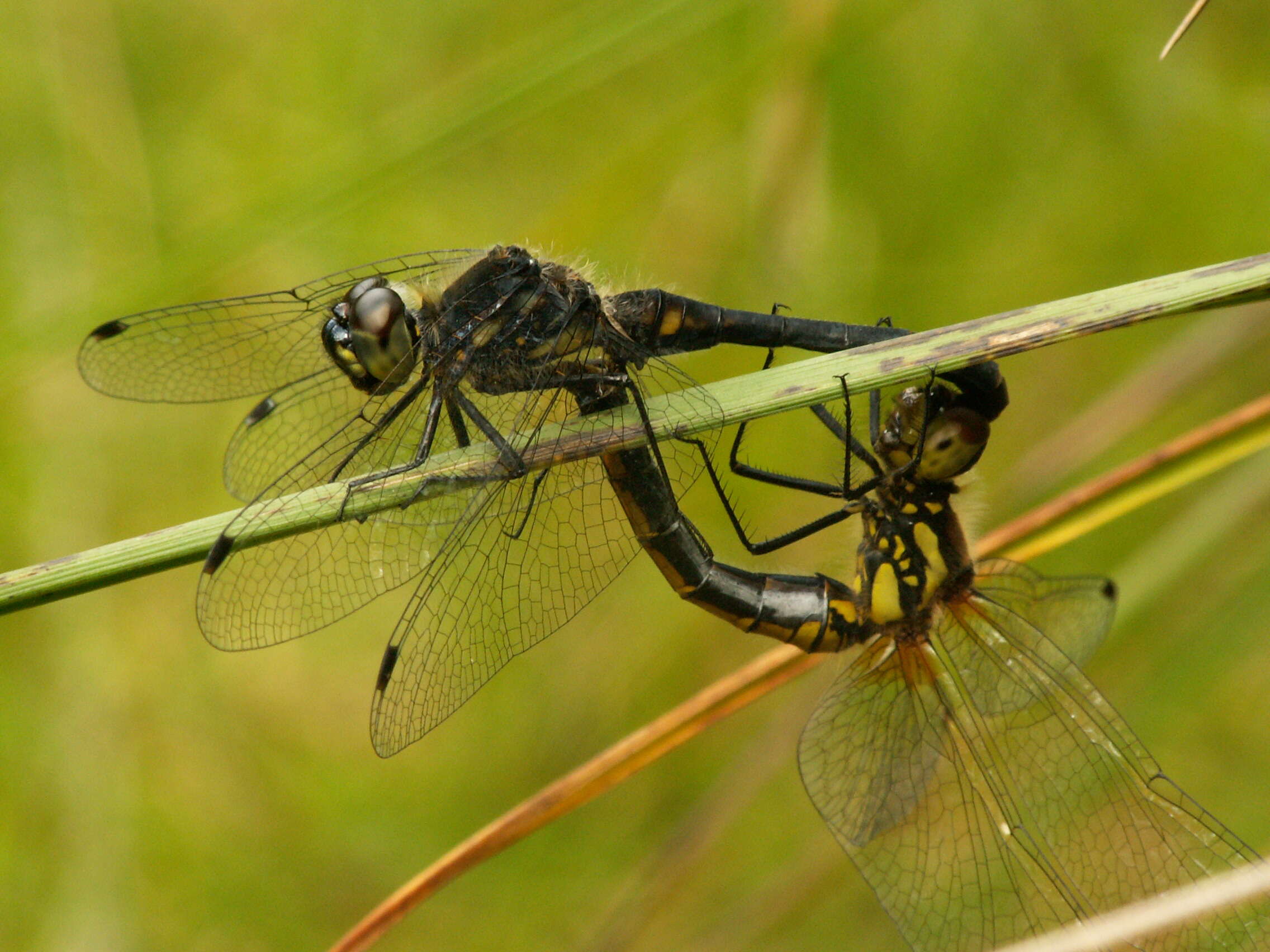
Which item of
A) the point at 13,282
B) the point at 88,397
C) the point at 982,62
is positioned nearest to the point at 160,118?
the point at 13,282

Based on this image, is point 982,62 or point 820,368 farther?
point 982,62

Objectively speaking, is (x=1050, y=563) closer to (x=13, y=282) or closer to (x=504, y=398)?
(x=504, y=398)

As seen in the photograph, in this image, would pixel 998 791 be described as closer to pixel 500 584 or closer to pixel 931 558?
pixel 931 558

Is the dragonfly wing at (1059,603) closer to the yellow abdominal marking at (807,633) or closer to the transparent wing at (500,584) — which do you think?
the yellow abdominal marking at (807,633)

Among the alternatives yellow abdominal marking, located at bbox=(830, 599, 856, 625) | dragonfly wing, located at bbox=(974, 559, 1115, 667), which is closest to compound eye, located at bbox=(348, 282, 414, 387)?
yellow abdominal marking, located at bbox=(830, 599, 856, 625)

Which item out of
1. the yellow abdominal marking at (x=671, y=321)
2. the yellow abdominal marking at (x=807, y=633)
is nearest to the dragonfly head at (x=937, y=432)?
the yellow abdominal marking at (x=807, y=633)

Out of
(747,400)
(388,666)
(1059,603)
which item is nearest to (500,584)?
(388,666)
